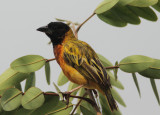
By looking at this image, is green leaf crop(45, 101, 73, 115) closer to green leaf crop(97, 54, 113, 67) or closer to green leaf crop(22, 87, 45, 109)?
green leaf crop(22, 87, 45, 109)

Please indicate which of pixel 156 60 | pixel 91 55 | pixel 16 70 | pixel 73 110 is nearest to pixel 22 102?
pixel 16 70

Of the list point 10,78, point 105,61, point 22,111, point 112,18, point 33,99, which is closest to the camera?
point 33,99

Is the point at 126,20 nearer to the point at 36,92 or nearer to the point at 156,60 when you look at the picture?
the point at 156,60

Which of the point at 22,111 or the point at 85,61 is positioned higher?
the point at 85,61

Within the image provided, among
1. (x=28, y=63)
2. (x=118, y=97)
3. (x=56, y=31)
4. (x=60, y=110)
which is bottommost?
(x=118, y=97)

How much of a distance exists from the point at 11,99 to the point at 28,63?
0.88 ft

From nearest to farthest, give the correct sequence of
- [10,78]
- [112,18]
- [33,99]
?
1. [33,99]
2. [10,78]
3. [112,18]

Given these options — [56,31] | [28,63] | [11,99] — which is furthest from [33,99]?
[56,31]

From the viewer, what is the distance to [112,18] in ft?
6.72

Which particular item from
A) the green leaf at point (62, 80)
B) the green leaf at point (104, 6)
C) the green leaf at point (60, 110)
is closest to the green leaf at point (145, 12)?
the green leaf at point (104, 6)

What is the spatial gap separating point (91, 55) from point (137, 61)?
0.28 m

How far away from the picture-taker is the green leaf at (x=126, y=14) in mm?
2039

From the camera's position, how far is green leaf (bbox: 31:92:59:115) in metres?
1.81

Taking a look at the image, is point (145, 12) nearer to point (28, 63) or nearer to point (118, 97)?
point (118, 97)
